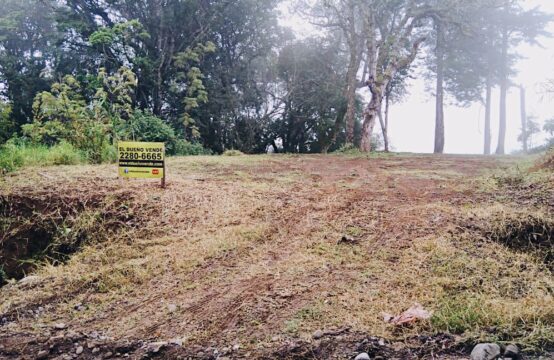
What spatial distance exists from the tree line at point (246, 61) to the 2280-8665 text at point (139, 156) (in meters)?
3.92

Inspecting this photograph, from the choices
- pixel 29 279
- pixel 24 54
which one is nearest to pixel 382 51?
pixel 29 279

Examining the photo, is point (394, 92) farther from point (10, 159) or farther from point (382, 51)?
point (10, 159)

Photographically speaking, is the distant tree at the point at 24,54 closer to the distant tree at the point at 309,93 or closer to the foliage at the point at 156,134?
the foliage at the point at 156,134

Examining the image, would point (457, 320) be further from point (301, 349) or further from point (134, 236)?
point (134, 236)

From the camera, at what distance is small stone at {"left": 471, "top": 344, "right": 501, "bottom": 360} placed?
4.88 feet

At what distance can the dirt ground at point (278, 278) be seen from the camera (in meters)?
1.70

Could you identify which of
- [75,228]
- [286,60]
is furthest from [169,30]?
[75,228]

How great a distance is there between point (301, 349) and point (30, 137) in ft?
20.0

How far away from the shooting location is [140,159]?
3498 millimetres

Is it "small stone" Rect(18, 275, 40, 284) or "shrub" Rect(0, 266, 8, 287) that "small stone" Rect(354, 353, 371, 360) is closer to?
"small stone" Rect(18, 275, 40, 284)

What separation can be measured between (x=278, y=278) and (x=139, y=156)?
1957 mm

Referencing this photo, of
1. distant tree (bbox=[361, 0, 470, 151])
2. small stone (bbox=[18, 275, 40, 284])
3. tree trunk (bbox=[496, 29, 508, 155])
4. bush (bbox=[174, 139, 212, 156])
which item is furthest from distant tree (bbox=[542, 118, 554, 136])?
small stone (bbox=[18, 275, 40, 284])

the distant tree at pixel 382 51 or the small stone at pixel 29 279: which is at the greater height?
the distant tree at pixel 382 51

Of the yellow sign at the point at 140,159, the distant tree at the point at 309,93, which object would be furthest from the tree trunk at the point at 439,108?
the yellow sign at the point at 140,159
